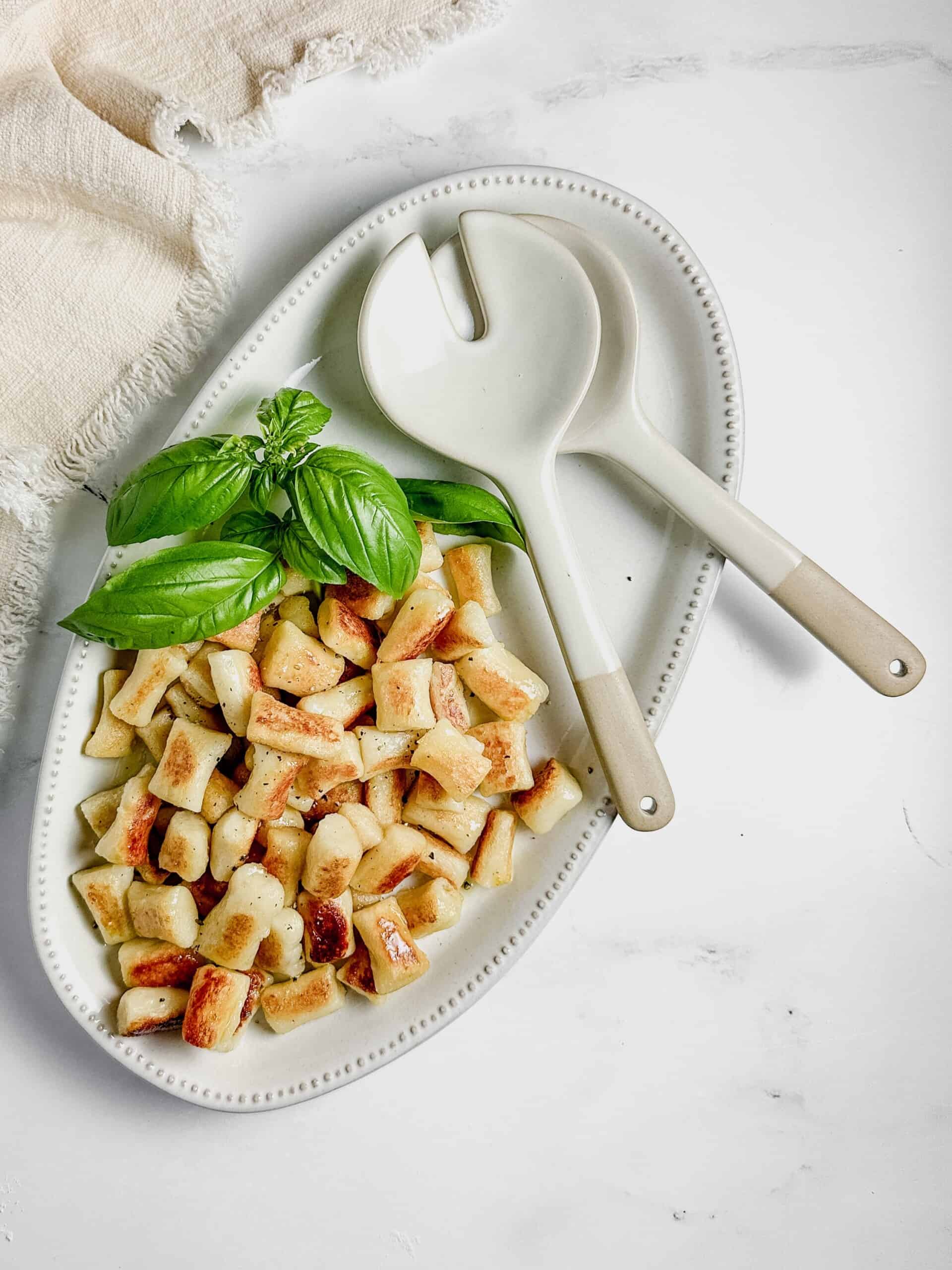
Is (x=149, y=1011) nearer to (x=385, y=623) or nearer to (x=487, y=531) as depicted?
(x=385, y=623)

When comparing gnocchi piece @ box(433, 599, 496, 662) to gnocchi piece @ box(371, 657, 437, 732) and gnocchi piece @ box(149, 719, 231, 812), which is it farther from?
Result: gnocchi piece @ box(149, 719, 231, 812)

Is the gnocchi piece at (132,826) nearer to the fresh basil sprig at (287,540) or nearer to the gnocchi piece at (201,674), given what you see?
the gnocchi piece at (201,674)

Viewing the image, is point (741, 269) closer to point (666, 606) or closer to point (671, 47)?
point (671, 47)

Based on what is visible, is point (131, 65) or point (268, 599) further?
point (131, 65)

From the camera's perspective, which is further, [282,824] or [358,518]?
[282,824]

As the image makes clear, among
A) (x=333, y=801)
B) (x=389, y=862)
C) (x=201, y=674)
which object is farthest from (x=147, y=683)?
(x=389, y=862)

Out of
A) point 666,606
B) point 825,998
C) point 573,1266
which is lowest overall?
point 573,1266

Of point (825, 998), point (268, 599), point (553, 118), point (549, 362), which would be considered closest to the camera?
point (268, 599)

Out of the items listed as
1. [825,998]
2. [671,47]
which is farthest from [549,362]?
[825,998]
